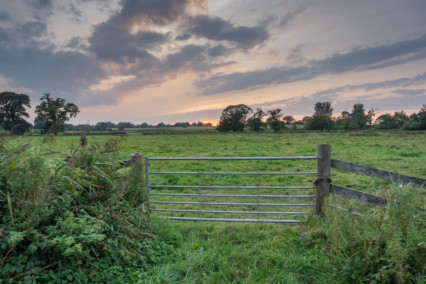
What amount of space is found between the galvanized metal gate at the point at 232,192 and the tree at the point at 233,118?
2057 inches

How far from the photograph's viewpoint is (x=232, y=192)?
27.6ft

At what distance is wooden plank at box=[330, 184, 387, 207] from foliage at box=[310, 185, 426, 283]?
64cm

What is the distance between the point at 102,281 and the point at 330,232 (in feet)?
10.1

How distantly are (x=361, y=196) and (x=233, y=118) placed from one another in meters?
64.1

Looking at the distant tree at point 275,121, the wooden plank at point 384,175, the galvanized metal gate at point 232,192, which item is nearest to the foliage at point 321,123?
the distant tree at point 275,121

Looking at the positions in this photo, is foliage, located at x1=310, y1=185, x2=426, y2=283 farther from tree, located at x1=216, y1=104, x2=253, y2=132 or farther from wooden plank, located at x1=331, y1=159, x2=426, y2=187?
tree, located at x1=216, y1=104, x2=253, y2=132

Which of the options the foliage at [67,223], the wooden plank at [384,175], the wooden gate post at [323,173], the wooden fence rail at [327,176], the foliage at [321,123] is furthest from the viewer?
the foliage at [321,123]

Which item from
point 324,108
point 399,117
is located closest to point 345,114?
point 324,108

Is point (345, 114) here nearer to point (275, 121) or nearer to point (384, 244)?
point (275, 121)

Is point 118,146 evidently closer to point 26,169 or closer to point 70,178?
point 70,178

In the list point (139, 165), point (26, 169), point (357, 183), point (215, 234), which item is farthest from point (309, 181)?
point (26, 169)

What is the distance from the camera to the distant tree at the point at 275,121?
217 ft

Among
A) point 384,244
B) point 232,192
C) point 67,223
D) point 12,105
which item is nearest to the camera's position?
point 384,244

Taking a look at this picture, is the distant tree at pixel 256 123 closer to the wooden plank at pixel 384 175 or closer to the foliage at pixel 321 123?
the foliage at pixel 321 123
